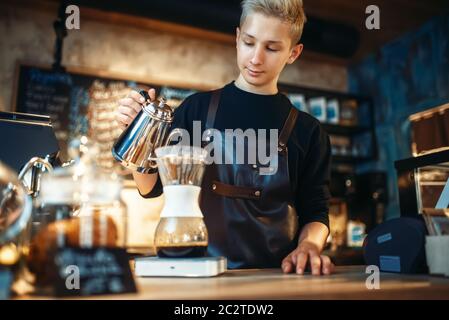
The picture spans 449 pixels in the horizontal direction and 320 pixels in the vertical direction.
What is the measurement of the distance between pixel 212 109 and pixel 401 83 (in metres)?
3.07

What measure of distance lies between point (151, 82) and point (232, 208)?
242 cm

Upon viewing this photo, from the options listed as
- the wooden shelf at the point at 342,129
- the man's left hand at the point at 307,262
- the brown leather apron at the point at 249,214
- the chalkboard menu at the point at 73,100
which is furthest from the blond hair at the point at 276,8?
the wooden shelf at the point at 342,129

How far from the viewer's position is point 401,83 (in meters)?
4.13

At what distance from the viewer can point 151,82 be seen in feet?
12.0

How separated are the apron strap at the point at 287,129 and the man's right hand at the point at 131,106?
1.96ft

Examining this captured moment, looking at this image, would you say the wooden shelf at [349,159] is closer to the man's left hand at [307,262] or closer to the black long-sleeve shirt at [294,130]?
the black long-sleeve shirt at [294,130]

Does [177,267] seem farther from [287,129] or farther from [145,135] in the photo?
[287,129]

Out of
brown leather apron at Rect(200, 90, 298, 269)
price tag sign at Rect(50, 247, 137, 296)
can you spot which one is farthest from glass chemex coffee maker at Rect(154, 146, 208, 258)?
brown leather apron at Rect(200, 90, 298, 269)

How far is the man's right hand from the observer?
3.90 feet

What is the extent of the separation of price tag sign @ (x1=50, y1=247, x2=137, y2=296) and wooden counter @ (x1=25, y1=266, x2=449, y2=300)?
0.09 feet

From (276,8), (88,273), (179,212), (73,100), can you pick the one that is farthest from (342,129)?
(88,273)
